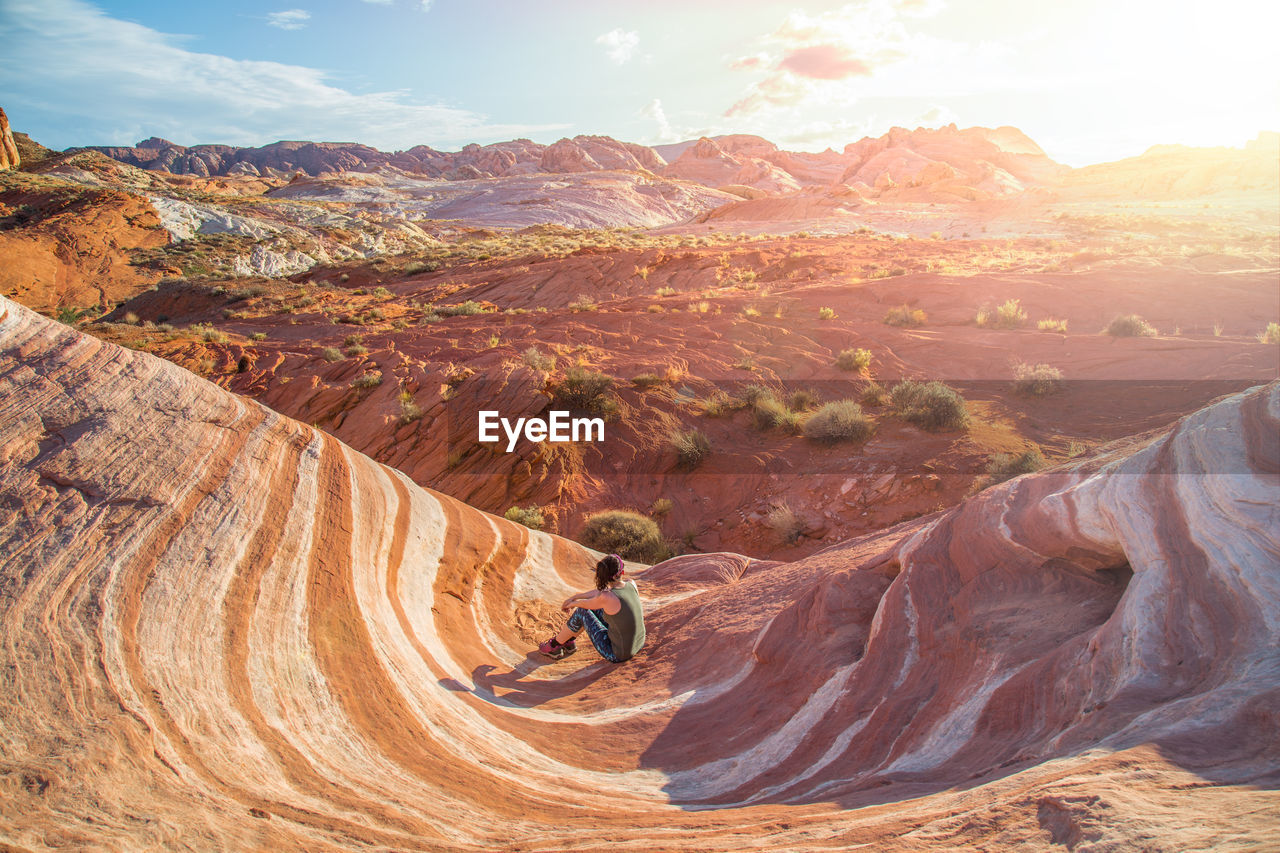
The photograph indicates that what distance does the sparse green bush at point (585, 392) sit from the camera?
13.2 metres

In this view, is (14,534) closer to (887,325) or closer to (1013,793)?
(1013,793)

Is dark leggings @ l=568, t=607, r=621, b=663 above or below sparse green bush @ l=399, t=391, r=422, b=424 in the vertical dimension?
below

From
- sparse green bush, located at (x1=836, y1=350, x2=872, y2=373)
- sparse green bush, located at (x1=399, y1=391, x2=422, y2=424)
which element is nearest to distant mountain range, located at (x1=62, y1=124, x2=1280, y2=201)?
sparse green bush, located at (x1=836, y1=350, x2=872, y2=373)

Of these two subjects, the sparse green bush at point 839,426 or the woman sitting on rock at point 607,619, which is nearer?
the woman sitting on rock at point 607,619

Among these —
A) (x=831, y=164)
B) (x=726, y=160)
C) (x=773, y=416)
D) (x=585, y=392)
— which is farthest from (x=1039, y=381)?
(x=831, y=164)

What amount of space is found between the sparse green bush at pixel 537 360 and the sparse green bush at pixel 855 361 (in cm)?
643

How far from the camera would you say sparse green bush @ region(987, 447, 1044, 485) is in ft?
32.2

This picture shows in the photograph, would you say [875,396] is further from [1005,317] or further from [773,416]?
[1005,317]

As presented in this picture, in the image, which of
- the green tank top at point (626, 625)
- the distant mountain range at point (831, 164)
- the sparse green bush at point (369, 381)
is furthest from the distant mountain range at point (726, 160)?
the green tank top at point (626, 625)

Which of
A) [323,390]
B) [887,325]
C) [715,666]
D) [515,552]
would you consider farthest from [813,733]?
[887,325]

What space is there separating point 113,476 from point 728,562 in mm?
5855

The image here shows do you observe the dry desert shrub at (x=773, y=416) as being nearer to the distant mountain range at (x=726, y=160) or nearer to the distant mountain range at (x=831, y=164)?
the distant mountain range at (x=831, y=164)

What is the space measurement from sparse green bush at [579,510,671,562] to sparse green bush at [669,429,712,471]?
2.13 m

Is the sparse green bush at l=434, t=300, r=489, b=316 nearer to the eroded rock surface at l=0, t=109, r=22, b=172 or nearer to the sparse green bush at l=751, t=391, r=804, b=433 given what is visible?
the sparse green bush at l=751, t=391, r=804, b=433
